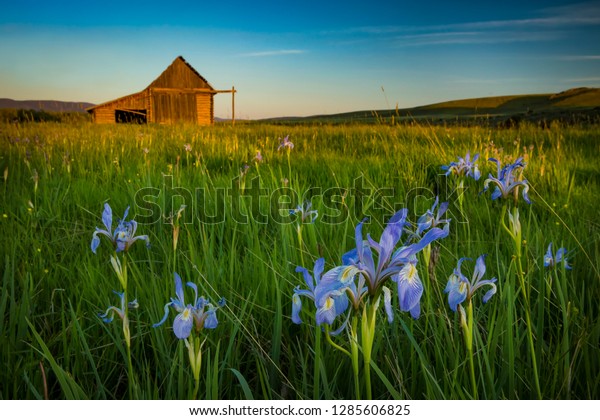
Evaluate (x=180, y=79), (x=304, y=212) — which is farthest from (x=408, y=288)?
(x=180, y=79)

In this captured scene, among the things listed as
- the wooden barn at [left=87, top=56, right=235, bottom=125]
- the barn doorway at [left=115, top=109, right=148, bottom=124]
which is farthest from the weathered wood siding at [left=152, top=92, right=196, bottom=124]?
the barn doorway at [left=115, top=109, right=148, bottom=124]

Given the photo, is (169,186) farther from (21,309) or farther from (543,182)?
(543,182)

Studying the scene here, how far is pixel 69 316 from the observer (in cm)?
176

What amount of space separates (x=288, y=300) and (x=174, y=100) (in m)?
27.8

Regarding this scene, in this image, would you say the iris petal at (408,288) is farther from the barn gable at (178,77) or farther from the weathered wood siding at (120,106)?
the weathered wood siding at (120,106)

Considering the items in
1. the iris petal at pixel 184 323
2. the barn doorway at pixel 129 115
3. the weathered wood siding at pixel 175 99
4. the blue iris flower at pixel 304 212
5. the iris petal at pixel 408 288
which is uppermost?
the weathered wood siding at pixel 175 99

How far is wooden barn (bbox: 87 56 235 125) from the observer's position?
27.3 meters

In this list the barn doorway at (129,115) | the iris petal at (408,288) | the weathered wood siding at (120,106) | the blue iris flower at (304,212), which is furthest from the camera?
the barn doorway at (129,115)

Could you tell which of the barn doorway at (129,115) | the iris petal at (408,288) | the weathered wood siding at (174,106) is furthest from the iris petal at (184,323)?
the barn doorway at (129,115)

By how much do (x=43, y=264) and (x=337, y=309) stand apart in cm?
191

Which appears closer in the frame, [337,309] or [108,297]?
[337,309]

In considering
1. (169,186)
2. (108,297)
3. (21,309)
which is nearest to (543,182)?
(169,186)

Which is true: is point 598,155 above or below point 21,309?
above

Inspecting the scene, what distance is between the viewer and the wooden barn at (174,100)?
27.3 meters
